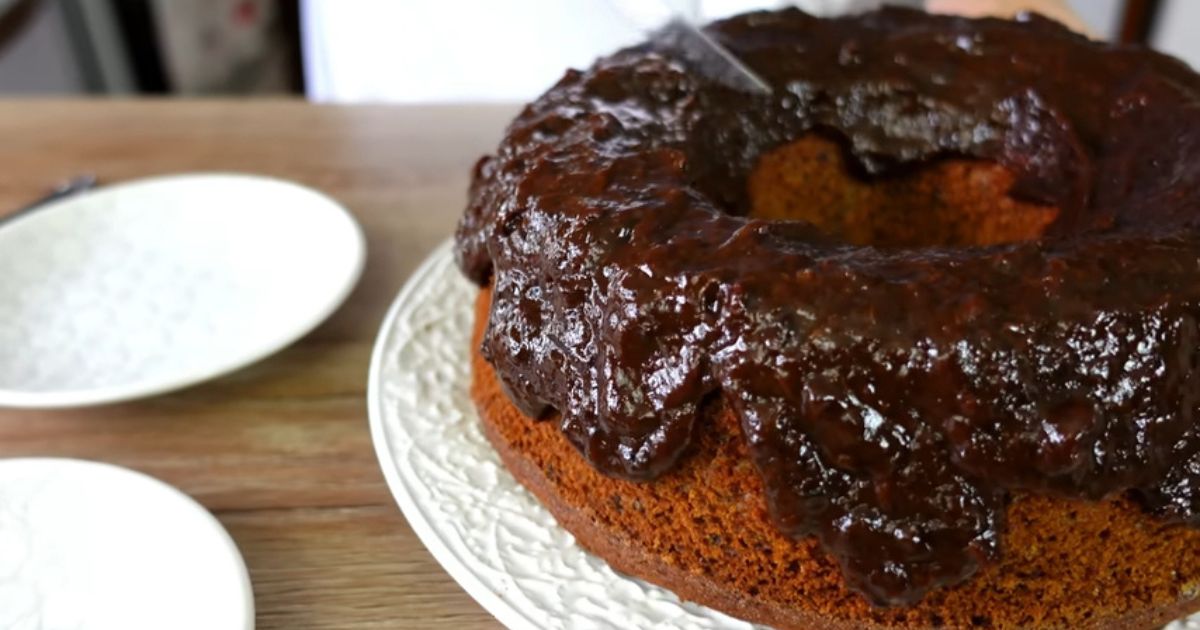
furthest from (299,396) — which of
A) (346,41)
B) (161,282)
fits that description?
(346,41)

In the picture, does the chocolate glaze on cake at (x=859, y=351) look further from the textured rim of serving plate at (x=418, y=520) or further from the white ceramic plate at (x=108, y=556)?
the white ceramic plate at (x=108, y=556)

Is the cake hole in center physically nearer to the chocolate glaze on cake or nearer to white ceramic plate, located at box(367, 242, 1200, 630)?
the chocolate glaze on cake

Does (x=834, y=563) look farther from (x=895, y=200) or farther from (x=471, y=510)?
(x=895, y=200)

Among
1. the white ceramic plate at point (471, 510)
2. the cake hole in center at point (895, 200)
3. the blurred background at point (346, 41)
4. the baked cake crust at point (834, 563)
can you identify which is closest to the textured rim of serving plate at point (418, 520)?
the white ceramic plate at point (471, 510)

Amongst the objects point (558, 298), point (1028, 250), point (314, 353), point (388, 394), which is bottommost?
point (314, 353)

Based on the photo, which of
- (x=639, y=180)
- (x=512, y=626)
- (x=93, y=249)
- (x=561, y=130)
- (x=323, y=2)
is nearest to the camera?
(x=512, y=626)

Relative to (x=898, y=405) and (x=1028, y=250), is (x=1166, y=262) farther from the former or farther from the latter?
(x=898, y=405)

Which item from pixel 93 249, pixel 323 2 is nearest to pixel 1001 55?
pixel 93 249

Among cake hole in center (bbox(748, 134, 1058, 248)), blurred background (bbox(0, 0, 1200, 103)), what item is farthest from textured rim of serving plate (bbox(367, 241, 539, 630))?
blurred background (bbox(0, 0, 1200, 103))
